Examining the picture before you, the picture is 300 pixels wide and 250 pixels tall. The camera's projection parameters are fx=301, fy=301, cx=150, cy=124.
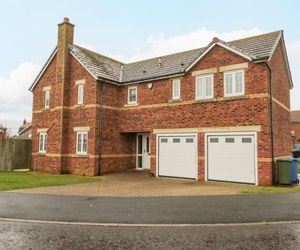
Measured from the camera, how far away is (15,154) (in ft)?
76.7

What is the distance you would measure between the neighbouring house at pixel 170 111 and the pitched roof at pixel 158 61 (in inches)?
3.3

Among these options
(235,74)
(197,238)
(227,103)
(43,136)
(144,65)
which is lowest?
(197,238)

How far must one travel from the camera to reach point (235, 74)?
16.3 m

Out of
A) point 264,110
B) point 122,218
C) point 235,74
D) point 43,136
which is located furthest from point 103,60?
point 122,218

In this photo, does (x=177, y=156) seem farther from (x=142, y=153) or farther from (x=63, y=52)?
(x=63, y=52)

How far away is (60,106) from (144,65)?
273 inches

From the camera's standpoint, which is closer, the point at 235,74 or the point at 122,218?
the point at 122,218

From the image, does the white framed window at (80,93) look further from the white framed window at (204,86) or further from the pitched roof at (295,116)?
the pitched roof at (295,116)

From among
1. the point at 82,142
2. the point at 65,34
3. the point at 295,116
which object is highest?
the point at 65,34

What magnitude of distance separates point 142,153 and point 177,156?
460 centimetres

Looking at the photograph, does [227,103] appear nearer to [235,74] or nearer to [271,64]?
[235,74]

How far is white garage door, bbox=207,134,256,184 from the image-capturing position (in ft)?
50.2

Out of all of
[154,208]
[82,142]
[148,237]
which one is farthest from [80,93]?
[148,237]

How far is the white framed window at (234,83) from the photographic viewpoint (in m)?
16.0
